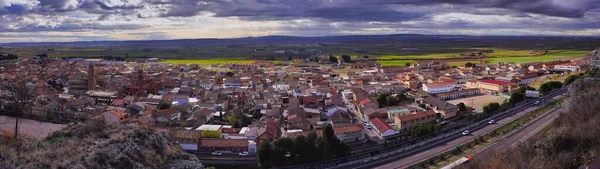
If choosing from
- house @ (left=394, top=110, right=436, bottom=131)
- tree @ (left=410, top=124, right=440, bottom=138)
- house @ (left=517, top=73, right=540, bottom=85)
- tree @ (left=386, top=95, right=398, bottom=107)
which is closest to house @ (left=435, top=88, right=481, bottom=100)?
tree @ (left=386, top=95, right=398, bottom=107)

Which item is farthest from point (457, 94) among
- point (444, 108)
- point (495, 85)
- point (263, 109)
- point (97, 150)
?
point (97, 150)

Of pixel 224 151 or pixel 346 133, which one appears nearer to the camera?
pixel 224 151

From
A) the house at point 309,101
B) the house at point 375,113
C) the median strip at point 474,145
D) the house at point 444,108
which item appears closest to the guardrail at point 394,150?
the median strip at point 474,145

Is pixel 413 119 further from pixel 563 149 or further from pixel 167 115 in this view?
pixel 167 115

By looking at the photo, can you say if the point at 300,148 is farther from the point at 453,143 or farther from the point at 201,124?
the point at 201,124

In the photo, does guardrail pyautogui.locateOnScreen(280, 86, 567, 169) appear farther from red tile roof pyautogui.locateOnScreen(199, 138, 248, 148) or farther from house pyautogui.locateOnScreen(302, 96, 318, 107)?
house pyautogui.locateOnScreen(302, 96, 318, 107)

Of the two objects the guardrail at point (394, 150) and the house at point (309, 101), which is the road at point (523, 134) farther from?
the house at point (309, 101)

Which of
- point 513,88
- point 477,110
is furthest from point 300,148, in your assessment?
point 513,88
